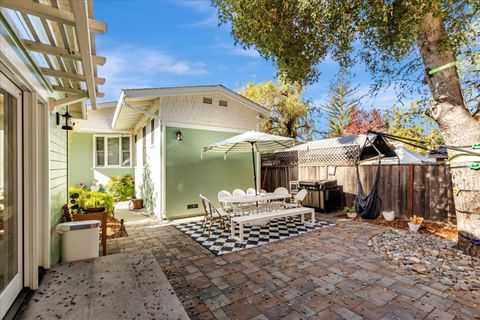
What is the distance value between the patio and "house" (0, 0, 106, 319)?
0.45 metres

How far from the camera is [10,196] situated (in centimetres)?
219

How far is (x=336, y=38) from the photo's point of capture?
4.46 meters

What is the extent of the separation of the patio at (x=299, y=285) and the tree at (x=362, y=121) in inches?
579

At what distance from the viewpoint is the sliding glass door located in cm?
199

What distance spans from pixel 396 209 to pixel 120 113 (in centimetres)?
954

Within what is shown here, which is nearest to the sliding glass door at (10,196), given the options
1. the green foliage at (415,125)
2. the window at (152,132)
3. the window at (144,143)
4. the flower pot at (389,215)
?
the window at (152,132)

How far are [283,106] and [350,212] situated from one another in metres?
9.37

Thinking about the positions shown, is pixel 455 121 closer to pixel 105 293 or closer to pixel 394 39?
pixel 394 39

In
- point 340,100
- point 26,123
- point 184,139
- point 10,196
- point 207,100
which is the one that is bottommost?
point 10,196

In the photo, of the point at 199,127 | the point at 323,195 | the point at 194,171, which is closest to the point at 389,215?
the point at 323,195

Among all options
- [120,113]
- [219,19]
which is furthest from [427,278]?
[120,113]

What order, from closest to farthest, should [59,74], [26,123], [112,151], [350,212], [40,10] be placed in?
1. [40,10]
2. [26,123]
3. [59,74]
4. [350,212]
5. [112,151]

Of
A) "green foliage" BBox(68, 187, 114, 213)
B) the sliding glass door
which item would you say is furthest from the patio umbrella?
the sliding glass door

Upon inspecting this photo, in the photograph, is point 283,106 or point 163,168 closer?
point 163,168
